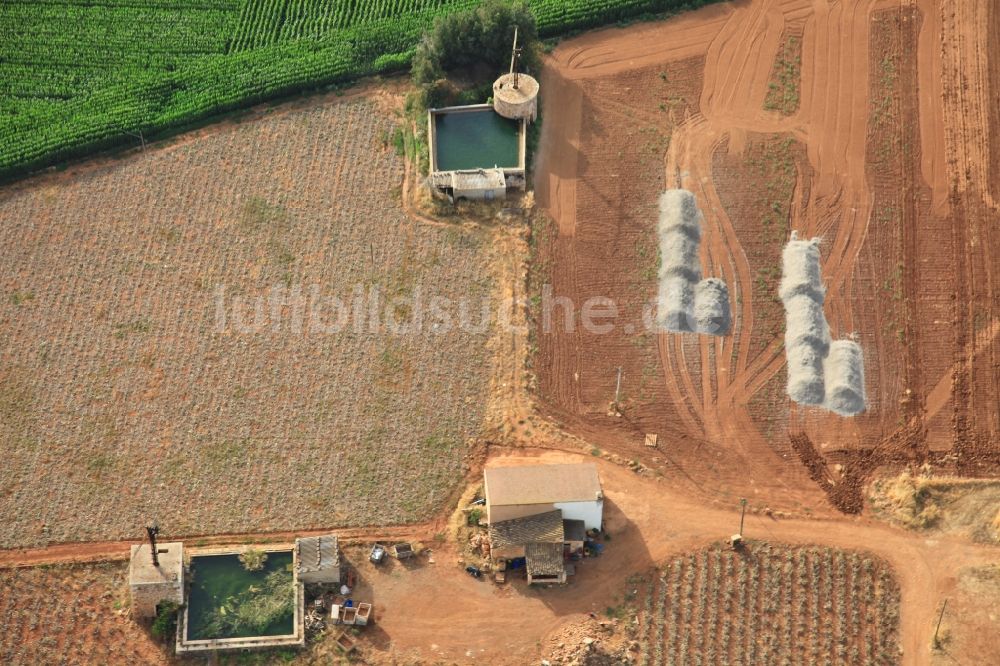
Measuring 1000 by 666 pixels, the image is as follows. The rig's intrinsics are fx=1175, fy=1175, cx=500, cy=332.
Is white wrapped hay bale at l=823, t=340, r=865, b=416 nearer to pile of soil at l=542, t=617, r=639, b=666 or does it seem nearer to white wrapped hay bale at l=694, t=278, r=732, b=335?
white wrapped hay bale at l=694, t=278, r=732, b=335

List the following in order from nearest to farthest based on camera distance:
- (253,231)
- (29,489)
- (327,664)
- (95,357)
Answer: (327,664) → (29,489) → (95,357) → (253,231)

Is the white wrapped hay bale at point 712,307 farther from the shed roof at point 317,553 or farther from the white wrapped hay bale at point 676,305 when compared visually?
the shed roof at point 317,553

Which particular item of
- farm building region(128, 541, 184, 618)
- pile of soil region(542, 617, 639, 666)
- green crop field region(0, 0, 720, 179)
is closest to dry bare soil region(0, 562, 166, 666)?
farm building region(128, 541, 184, 618)

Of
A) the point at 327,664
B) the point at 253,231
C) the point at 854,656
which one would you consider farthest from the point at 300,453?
the point at 854,656

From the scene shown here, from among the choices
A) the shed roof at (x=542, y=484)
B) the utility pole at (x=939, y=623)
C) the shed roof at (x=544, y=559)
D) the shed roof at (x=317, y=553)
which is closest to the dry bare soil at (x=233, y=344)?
the shed roof at (x=317, y=553)

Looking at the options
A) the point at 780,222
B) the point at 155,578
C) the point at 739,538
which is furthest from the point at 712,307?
the point at 155,578

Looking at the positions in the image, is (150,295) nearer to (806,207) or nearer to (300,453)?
(300,453)
